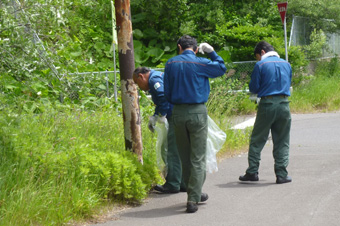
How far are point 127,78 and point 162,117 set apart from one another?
0.86m

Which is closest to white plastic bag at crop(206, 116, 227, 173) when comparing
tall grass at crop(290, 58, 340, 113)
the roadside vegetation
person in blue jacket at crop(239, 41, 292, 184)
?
the roadside vegetation

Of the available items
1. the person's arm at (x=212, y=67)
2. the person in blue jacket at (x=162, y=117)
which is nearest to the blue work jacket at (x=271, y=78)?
the person in blue jacket at (x=162, y=117)

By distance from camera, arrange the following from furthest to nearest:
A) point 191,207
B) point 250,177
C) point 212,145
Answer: point 250,177 < point 212,145 < point 191,207

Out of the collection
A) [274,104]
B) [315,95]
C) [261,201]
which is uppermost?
[274,104]

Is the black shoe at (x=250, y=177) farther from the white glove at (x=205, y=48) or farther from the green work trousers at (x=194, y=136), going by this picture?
the white glove at (x=205, y=48)

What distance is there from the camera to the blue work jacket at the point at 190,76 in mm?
6871

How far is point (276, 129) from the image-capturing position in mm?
8508

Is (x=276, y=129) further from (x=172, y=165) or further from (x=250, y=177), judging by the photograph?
(x=172, y=165)

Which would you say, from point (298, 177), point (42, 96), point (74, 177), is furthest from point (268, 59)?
point (42, 96)

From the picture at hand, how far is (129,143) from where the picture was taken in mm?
8156

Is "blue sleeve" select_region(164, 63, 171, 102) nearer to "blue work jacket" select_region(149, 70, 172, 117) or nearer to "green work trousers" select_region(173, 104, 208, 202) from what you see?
"green work trousers" select_region(173, 104, 208, 202)

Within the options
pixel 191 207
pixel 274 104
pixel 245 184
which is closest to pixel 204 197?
pixel 191 207

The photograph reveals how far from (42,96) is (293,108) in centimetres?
815

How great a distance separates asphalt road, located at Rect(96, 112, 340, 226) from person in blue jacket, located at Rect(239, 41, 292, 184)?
28 cm
